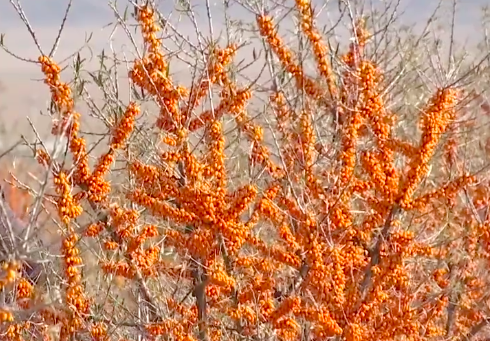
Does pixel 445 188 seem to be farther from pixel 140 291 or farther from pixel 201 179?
pixel 140 291

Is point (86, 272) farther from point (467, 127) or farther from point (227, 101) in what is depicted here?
point (467, 127)

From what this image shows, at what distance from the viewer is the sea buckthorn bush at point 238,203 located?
698cm

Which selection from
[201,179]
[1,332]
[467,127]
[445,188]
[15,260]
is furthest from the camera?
[467,127]

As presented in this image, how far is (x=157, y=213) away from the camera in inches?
279

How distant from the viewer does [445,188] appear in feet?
24.7

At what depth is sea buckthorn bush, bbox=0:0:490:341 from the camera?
6980 mm

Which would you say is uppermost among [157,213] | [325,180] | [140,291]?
[325,180]

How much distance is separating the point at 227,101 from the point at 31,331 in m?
2.37

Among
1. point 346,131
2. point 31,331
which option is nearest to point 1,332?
point 31,331

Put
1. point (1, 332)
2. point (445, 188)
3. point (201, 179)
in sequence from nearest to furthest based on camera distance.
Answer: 1. point (1, 332)
2. point (201, 179)
3. point (445, 188)

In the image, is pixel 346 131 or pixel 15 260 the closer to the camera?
pixel 15 260

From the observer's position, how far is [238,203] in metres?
6.99

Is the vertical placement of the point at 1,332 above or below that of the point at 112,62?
below

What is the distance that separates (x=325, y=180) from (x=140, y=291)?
5.88 feet
